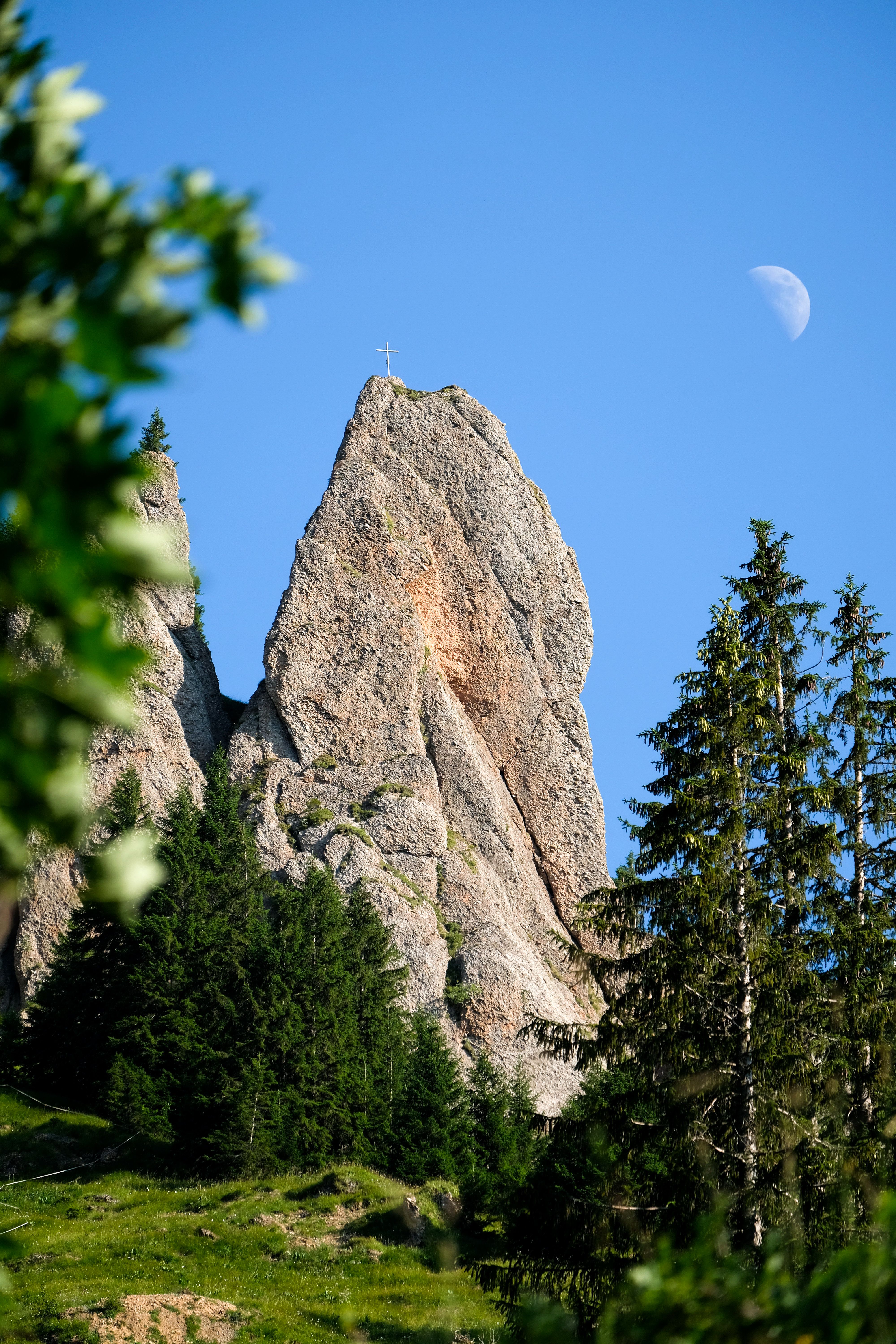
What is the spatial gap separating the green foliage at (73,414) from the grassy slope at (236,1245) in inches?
539

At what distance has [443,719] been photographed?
43.5m

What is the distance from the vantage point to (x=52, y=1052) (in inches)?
1138

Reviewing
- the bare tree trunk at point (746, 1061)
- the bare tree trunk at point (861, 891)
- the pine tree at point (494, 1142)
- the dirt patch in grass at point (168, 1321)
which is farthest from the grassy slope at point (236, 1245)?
the bare tree trunk at point (861, 891)

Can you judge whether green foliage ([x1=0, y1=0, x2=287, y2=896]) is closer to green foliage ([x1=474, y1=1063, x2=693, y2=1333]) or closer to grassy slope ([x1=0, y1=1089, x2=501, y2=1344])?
green foliage ([x1=474, y1=1063, x2=693, y2=1333])

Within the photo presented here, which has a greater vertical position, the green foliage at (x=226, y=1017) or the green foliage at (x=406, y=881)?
the green foliage at (x=406, y=881)

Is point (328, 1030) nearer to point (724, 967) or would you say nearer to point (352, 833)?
point (352, 833)

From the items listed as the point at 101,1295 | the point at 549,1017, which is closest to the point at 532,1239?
the point at 101,1295

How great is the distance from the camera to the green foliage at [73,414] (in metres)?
1.57

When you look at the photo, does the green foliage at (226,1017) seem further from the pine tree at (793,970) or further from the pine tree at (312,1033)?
the pine tree at (793,970)

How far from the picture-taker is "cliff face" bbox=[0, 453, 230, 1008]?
35219mm

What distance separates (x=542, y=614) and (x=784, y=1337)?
153 feet

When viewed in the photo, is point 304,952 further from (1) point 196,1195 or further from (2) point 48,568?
(2) point 48,568

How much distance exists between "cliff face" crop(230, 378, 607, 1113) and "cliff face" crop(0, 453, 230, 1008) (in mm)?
2094

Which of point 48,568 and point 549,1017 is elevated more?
point 549,1017
